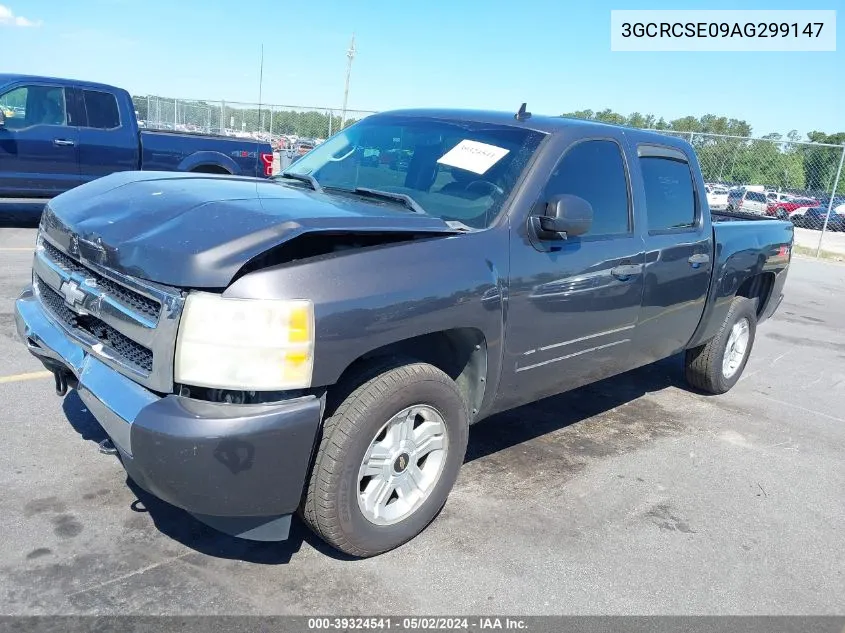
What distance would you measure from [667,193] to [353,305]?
9.07 ft

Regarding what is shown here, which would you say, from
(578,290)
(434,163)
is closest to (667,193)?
(578,290)

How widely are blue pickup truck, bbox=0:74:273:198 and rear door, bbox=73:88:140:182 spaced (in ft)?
0.04

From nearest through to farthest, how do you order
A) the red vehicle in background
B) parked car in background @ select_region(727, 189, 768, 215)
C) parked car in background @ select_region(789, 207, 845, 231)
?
1. parked car in background @ select_region(727, 189, 768, 215)
2. the red vehicle in background
3. parked car in background @ select_region(789, 207, 845, 231)

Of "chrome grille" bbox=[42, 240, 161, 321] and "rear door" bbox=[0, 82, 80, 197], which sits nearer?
"chrome grille" bbox=[42, 240, 161, 321]

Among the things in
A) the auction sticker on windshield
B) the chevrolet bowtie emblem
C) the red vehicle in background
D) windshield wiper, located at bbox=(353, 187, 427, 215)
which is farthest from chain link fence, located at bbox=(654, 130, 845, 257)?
the chevrolet bowtie emblem

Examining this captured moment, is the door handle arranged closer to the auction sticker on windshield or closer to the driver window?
the auction sticker on windshield

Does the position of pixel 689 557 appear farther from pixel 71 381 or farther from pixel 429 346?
pixel 71 381

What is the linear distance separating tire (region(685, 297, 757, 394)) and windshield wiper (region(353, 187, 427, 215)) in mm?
3017

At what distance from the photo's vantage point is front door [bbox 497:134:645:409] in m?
3.45

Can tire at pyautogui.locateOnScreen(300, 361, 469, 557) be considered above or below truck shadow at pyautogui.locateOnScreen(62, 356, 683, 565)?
above

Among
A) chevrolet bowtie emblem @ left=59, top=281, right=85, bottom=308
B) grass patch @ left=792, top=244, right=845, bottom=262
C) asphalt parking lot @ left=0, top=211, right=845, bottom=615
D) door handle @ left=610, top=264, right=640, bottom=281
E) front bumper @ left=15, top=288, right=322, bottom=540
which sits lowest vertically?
asphalt parking lot @ left=0, top=211, right=845, bottom=615

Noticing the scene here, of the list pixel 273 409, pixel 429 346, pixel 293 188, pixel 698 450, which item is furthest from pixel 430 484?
pixel 698 450

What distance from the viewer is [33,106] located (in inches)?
395

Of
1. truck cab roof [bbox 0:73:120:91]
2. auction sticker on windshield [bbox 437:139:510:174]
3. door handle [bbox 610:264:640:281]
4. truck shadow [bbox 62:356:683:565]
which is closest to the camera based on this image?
truck shadow [bbox 62:356:683:565]
